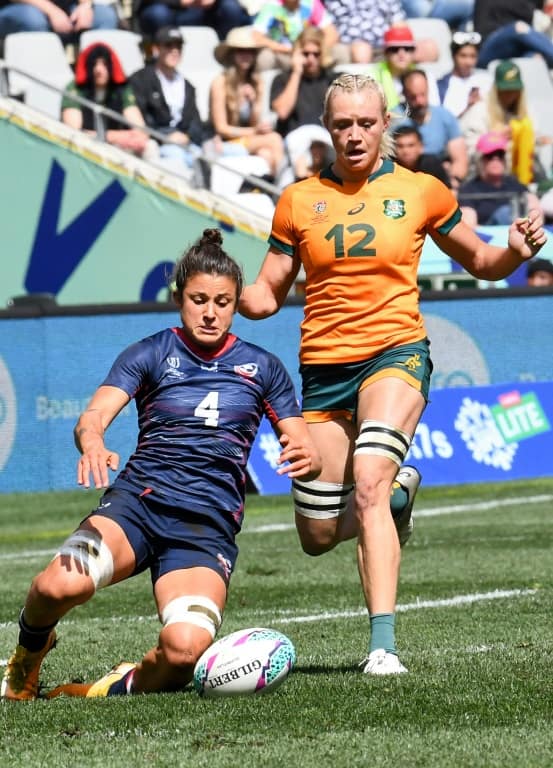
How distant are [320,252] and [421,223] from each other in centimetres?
42

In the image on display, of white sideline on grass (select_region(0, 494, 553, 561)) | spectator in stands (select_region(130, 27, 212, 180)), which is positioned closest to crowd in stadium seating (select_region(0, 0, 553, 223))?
spectator in stands (select_region(130, 27, 212, 180))

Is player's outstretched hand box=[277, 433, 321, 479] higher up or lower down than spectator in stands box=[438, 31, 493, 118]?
lower down

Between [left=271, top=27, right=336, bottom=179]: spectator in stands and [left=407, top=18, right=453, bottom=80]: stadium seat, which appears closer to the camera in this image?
[left=271, top=27, right=336, bottom=179]: spectator in stands

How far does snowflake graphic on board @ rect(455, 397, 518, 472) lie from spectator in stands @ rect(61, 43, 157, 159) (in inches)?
199

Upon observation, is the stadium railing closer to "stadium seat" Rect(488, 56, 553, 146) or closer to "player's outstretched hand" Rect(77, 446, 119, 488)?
"stadium seat" Rect(488, 56, 553, 146)

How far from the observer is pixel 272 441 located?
14039mm

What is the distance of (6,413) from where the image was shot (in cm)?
1427

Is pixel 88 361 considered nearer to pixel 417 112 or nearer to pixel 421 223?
pixel 417 112

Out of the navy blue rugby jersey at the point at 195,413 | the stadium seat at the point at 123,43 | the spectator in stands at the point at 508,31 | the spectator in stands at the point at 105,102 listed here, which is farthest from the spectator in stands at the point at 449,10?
the navy blue rugby jersey at the point at 195,413

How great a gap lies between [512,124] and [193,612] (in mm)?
14021

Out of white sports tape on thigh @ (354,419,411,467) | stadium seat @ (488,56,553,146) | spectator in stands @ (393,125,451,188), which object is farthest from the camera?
stadium seat @ (488,56,553,146)

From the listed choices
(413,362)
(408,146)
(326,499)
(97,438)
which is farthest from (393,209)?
(408,146)

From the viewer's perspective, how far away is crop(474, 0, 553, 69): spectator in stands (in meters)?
20.9

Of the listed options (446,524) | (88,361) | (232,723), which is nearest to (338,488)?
(232,723)
